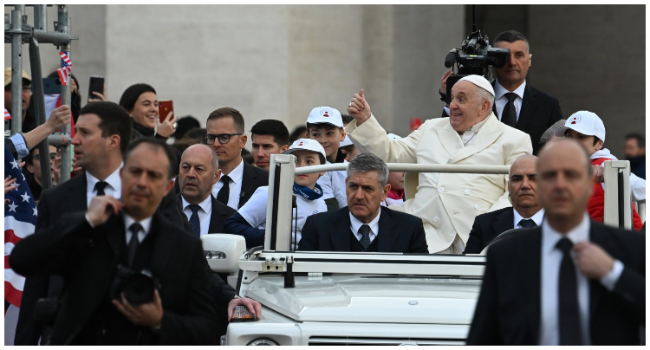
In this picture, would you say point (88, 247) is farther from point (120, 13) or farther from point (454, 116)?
point (120, 13)

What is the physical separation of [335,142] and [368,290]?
141 inches

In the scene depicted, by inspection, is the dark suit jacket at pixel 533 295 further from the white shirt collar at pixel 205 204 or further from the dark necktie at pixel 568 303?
the white shirt collar at pixel 205 204

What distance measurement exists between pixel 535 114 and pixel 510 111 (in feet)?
0.66

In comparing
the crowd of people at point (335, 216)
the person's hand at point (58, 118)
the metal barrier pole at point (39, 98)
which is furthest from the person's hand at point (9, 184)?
the metal barrier pole at point (39, 98)

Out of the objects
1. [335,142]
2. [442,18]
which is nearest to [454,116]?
[335,142]

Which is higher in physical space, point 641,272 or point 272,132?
point 272,132

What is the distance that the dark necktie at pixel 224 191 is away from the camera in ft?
25.6

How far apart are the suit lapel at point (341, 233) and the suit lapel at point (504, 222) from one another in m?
0.87

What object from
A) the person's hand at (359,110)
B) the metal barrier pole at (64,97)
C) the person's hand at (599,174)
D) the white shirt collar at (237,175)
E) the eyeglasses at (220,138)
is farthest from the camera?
the metal barrier pole at (64,97)

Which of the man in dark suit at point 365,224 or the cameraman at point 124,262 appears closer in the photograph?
the cameraman at point 124,262

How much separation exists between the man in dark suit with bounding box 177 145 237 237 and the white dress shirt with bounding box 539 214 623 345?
13.1 feet

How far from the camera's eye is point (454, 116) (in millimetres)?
7113

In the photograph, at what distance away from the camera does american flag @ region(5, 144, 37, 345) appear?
6414mm

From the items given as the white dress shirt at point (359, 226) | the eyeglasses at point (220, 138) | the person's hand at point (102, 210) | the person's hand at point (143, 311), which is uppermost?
the eyeglasses at point (220, 138)
